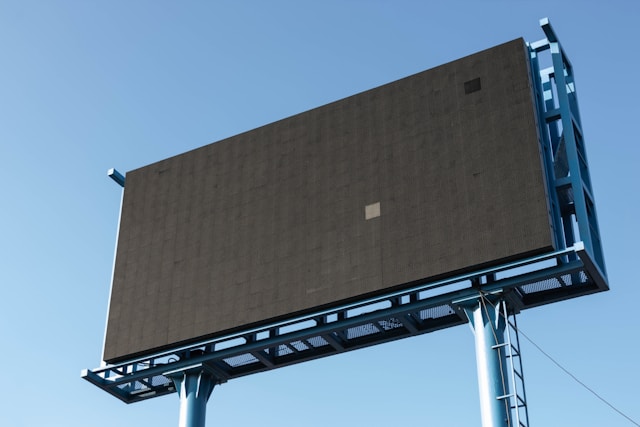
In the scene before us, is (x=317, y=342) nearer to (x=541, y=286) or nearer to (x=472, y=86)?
(x=541, y=286)

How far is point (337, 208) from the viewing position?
2666cm

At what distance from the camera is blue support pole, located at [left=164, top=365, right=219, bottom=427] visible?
2762 cm

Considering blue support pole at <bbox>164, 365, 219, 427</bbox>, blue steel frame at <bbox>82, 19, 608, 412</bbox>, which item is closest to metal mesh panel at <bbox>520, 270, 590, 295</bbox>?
blue steel frame at <bbox>82, 19, 608, 412</bbox>

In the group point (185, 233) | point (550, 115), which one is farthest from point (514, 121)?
point (185, 233)

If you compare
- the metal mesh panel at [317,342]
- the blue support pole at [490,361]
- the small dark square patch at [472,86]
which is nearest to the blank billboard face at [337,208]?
the small dark square patch at [472,86]

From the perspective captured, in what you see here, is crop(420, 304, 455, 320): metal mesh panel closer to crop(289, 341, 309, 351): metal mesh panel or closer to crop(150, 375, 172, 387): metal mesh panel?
crop(289, 341, 309, 351): metal mesh panel

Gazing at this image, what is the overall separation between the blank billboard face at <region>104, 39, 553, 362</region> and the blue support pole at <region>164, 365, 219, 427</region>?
3.14 ft

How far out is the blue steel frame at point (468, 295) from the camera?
23.9m

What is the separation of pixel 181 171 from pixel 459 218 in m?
8.79

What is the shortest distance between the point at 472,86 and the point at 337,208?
4242 millimetres

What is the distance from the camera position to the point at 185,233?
29.0 meters

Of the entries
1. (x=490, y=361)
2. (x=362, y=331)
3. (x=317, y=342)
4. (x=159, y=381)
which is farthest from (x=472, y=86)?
(x=159, y=381)

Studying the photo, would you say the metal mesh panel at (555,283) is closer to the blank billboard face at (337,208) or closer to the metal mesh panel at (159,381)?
the blank billboard face at (337,208)

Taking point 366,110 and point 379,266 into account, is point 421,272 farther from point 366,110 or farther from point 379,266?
point 366,110
